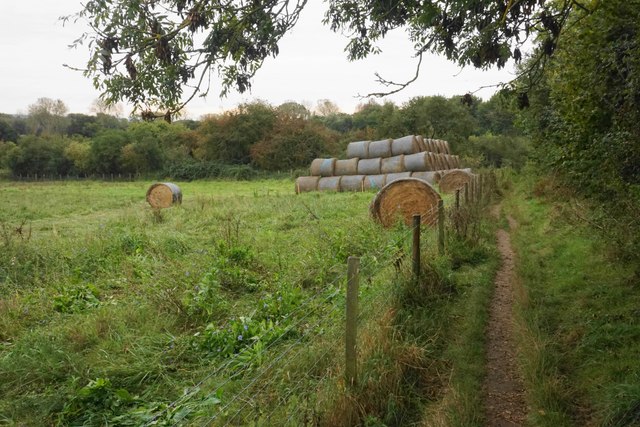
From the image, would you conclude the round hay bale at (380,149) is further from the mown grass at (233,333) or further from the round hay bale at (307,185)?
the mown grass at (233,333)

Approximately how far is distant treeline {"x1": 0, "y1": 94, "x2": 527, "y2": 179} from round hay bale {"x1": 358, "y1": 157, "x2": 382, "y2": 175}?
20653mm

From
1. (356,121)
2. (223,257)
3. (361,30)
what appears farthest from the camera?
(356,121)

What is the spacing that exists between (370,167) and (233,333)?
20709mm

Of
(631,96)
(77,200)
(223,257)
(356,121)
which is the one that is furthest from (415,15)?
(356,121)

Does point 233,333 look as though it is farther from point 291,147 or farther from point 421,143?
point 291,147

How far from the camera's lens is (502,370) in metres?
4.96

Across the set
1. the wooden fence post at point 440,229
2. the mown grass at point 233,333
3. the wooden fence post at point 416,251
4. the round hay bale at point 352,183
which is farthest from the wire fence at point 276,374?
the round hay bale at point 352,183

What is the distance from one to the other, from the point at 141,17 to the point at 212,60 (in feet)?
2.62

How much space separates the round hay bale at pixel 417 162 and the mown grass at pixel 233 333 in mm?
14921

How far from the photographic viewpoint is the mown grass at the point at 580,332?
13.4ft

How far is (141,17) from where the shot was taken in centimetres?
450

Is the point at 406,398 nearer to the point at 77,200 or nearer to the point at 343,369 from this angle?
the point at 343,369

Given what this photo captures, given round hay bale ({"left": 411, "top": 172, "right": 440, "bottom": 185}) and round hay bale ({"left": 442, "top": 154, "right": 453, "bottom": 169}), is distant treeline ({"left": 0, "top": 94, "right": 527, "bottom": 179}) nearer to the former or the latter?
round hay bale ({"left": 442, "top": 154, "right": 453, "bottom": 169})

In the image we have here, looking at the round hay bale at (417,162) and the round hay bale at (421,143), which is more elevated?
the round hay bale at (421,143)
